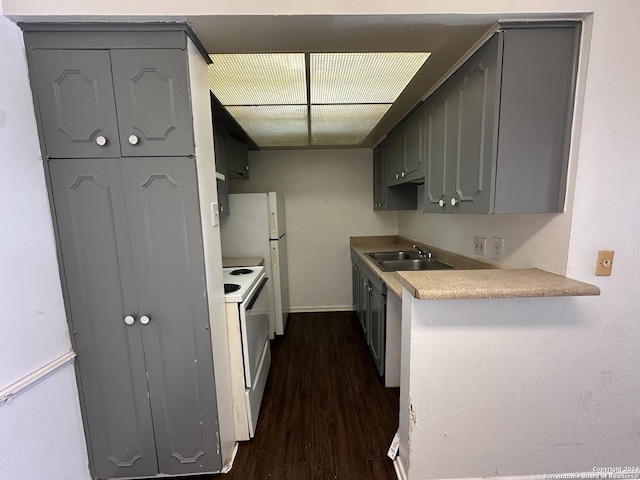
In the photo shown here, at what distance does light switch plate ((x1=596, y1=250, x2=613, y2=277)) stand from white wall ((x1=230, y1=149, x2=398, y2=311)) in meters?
2.34

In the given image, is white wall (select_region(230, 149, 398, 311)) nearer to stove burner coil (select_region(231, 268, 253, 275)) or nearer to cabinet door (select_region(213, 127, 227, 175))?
cabinet door (select_region(213, 127, 227, 175))

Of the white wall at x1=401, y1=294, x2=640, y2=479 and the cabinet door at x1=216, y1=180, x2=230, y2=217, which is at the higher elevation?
the cabinet door at x1=216, y1=180, x2=230, y2=217

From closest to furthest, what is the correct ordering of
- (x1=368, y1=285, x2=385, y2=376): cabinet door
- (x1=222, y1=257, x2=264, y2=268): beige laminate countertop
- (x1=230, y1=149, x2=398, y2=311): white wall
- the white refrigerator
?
(x1=368, y1=285, x2=385, y2=376): cabinet door, (x1=222, y1=257, x2=264, y2=268): beige laminate countertop, the white refrigerator, (x1=230, y1=149, x2=398, y2=311): white wall

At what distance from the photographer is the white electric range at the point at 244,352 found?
147cm

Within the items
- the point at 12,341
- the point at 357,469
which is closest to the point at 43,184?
the point at 12,341

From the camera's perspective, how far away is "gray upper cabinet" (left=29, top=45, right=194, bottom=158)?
1.06m

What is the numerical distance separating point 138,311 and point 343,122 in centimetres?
202

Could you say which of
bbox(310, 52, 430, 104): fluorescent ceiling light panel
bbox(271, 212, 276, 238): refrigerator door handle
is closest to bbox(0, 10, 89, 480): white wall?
bbox(310, 52, 430, 104): fluorescent ceiling light panel

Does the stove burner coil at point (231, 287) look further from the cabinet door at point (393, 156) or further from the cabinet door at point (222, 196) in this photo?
the cabinet door at point (393, 156)

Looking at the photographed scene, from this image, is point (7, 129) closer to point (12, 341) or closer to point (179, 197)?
point (179, 197)

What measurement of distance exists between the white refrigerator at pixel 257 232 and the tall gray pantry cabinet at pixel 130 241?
1.41 meters

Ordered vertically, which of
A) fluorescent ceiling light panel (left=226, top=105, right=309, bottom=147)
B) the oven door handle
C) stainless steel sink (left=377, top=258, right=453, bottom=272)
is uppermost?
fluorescent ceiling light panel (left=226, top=105, right=309, bottom=147)

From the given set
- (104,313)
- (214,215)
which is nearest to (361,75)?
(214,215)

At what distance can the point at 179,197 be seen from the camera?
115 cm
